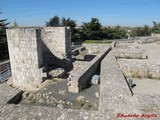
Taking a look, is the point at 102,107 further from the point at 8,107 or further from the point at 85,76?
the point at 85,76

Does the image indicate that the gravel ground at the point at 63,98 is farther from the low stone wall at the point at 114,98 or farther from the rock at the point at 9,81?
the rock at the point at 9,81

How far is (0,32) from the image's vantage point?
2283cm

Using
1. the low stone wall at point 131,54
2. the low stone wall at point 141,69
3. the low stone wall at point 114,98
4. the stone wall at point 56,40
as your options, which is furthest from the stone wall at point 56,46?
the low stone wall at point 131,54

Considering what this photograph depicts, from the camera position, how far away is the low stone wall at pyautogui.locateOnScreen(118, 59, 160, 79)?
10.7m

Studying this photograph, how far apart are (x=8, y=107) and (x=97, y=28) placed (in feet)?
92.6

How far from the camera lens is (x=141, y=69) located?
35.9 feet

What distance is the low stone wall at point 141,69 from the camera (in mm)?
10734

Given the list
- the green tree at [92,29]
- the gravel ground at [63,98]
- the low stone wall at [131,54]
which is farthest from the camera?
the green tree at [92,29]

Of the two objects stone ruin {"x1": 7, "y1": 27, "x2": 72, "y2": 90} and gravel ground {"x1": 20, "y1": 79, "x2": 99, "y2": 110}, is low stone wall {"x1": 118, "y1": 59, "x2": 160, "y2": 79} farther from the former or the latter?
stone ruin {"x1": 7, "y1": 27, "x2": 72, "y2": 90}

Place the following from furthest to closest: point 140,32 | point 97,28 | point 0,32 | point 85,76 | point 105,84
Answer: point 140,32, point 97,28, point 0,32, point 85,76, point 105,84

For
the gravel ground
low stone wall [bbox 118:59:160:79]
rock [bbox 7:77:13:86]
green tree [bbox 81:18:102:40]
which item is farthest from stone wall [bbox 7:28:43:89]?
green tree [bbox 81:18:102:40]

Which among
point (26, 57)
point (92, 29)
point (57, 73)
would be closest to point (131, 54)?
point (57, 73)

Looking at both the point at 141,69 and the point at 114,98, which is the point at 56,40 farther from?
the point at 114,98

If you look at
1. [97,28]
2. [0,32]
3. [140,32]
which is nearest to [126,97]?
[0,32]
